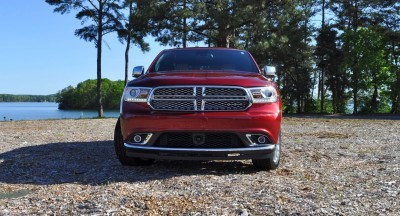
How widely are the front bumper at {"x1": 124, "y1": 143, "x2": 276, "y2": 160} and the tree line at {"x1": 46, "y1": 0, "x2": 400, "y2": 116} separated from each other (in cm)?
1969

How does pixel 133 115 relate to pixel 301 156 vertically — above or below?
above

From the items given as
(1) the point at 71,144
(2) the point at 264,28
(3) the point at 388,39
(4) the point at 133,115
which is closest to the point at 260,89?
(4) the point at 133,115

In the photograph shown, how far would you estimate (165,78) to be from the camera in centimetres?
493

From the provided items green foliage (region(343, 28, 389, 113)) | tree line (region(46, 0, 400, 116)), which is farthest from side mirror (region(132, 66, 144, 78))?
green foliage (region(343, 28, 389, 113))

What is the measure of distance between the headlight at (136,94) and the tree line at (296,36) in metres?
19.4

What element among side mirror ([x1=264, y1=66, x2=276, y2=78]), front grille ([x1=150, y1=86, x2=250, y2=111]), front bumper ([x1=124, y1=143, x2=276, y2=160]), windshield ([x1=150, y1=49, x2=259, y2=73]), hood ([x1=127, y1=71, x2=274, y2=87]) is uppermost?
windshield ([x1=150, y1=49, x2=259, y2=73])

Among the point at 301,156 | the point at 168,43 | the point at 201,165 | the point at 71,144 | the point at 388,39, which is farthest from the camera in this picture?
the point at 388,39

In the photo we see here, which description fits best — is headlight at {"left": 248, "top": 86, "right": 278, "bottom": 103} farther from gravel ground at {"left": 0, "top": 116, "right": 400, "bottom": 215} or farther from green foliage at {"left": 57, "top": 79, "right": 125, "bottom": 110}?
green foliage at {"left": 57, "top": 79, "right": 125, "bottom": 110}

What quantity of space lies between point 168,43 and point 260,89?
901 inches

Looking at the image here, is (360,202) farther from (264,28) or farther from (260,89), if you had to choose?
(264,28)

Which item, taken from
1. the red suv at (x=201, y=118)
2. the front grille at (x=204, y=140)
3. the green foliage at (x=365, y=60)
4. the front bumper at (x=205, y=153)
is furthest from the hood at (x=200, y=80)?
the green foliage at (x=365, y=60)

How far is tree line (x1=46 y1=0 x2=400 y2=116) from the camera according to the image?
24.8 metres

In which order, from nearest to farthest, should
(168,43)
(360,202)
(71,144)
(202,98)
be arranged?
(360,202) < (202,98) < (71,144) < (168,43)

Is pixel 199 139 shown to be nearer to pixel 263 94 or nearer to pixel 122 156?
pixel 263 94
